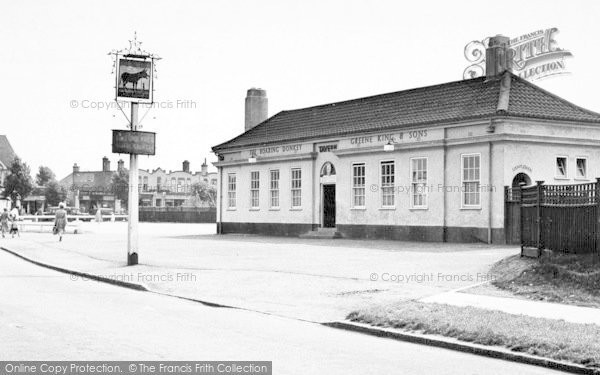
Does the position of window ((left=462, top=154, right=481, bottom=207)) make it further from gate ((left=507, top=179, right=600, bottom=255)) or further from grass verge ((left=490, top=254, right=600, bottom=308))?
grass verge ((left=490, top=254, right=600, bottom=308))

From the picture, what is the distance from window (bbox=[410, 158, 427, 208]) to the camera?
3328 centimetres

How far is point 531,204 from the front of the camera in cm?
1842

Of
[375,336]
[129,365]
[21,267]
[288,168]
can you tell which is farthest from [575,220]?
[288,168]

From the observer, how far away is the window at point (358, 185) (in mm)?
36594

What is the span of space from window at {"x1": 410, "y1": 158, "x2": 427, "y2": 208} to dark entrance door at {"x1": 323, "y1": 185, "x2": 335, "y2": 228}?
5833 mm

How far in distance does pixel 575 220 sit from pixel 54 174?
110468 mm

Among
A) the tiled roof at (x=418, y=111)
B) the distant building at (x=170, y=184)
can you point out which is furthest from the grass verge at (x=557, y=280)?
the distant building at (x=170, y=184)

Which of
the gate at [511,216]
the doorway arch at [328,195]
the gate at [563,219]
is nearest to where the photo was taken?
the gate at [563,219]

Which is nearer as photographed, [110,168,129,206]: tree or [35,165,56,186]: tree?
[35,165,56,186]: tree

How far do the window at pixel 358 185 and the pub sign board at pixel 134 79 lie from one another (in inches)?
607

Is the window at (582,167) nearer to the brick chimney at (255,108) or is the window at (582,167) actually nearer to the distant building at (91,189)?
the brick chimney at (255,108)
